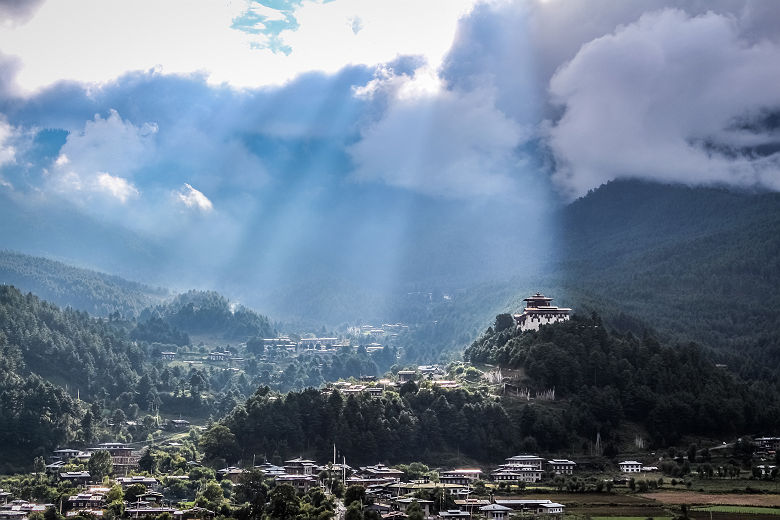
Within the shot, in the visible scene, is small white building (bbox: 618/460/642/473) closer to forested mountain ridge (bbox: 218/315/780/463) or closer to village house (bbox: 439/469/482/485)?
forested mountain ridge (bbox: 218/315/780/463)

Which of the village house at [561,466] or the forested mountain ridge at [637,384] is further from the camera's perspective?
the forested mountain ridge at [637,384]

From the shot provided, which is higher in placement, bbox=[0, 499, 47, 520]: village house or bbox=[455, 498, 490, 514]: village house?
bbox=[455, 498, 490, 514]: village house

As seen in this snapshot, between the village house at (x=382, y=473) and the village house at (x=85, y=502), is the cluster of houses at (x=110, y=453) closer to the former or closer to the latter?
the village house at (x=85, y=502)

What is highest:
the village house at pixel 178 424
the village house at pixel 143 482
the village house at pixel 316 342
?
the village house at pixel 316 342

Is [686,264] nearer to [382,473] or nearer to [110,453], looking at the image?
[382,473]

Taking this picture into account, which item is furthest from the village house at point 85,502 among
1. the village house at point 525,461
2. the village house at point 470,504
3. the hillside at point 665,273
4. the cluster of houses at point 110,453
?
the hillside at point 665,273

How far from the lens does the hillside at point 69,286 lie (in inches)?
6491

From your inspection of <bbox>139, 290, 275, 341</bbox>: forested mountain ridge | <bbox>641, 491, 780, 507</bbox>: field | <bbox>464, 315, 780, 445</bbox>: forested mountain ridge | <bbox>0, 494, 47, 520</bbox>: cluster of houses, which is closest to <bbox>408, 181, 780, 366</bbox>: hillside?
<bbox>464, 315, 780, 445</bbox>: forested mountain ridge

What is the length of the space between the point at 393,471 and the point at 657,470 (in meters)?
15.1

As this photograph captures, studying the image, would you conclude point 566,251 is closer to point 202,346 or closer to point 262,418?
point 202,346

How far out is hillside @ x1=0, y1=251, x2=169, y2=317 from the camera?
541ft

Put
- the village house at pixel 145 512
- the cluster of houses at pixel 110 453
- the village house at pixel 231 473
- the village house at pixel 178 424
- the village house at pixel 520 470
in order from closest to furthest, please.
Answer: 1. the village house at pixel 145 512
2. the village house at pixel 520 470
3. the village house at pixel 231 473
4. the cluster of houses at pixel 110 453
5. the village house at pixel 178 424

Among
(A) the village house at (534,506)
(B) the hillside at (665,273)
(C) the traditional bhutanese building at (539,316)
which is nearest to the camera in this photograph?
(A) the village house at (534,506)

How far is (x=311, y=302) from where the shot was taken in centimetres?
19525
